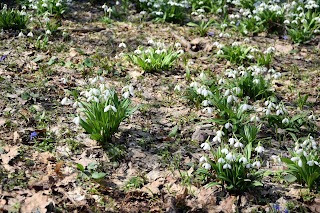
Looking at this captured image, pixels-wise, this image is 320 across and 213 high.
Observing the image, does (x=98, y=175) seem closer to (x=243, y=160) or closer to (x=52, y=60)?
(x=243, y=160)

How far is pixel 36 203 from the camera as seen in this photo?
9.84 ft

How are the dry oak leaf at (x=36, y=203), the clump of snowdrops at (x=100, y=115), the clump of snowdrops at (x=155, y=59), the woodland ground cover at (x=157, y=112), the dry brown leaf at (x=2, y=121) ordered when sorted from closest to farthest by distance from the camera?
the dry oak leaf at (x=36, y=203)
the woodland ground cover at (x=157, y=112)
the clump of snowdrops at (x=100, y=115)
the dry brown leaf at (x=2, y=121)
the clump of snowdrops at (x=155, y=59)

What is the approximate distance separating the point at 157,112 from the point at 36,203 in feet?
5.81

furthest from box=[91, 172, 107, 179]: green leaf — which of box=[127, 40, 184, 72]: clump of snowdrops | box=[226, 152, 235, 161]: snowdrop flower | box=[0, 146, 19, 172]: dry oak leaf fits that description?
box=[127, 40, 184, 72]: clump of snowdrops

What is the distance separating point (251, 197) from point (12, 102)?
2.51 metres

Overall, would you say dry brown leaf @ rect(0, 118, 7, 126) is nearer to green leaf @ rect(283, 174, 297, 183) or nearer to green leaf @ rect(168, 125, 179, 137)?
green leaf @ rect(168, 125, 179, 137)

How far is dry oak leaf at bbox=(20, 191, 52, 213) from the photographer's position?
2934 mm

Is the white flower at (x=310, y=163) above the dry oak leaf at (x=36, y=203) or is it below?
above

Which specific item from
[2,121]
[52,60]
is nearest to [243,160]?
[2,121]

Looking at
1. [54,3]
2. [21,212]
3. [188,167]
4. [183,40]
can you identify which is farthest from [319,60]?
[21,212]

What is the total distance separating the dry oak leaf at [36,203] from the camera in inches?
115

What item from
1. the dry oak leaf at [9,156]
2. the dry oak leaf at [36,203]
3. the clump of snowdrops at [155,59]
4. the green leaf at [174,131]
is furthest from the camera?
the clump of snowdrops at [155,59]

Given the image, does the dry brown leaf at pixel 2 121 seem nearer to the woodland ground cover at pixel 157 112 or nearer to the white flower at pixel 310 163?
the woodland ground cover at pixel 157 112

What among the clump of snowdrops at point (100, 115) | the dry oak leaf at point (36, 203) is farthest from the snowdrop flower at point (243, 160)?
the dry oak leaf at point (36, 203)
